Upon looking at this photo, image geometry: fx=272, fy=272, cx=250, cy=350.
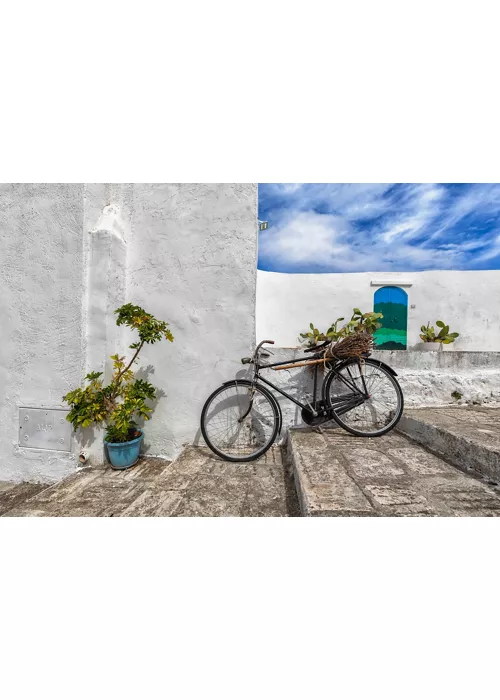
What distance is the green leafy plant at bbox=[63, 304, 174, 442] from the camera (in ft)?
8.59

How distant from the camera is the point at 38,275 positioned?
290 cm

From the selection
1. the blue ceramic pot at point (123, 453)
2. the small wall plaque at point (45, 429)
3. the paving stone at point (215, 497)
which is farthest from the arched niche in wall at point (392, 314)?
the small wall plaque at point (45, 429)

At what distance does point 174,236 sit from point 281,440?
100 inches

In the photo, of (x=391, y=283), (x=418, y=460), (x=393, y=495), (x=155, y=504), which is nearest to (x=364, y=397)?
(x=418, y=460)

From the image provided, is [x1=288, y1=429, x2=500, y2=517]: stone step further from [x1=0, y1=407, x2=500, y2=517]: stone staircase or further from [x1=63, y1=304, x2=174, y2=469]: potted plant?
[x1=63, y1=304, x2=174, y2=469]: potted plant

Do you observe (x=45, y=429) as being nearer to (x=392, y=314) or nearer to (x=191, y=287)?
(x=191, y=287)

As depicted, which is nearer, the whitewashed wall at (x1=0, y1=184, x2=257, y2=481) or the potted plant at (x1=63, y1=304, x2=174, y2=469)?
the potted plant at (x1=63, y1=304, x2=174, y2=469)

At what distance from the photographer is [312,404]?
290 cm

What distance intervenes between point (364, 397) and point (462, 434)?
83cm

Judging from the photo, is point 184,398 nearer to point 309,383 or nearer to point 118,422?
point 118,422

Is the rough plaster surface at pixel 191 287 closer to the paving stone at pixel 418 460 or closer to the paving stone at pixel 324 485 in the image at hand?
the paving stone at pixel 324 485

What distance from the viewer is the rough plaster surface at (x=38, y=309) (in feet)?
9.27

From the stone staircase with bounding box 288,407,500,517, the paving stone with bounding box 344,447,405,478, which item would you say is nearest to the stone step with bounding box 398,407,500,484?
the stone staircase with bounding box 288,407,500,517

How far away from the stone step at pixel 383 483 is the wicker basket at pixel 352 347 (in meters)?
0.85
